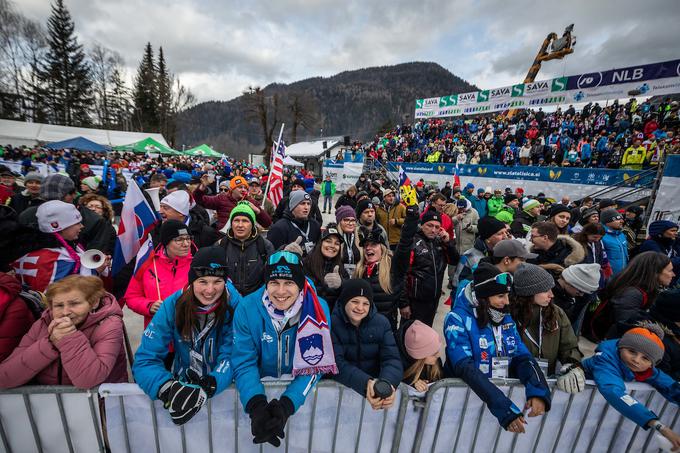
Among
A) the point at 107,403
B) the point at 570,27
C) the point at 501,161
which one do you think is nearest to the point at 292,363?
the point at 107,403

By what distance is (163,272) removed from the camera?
8.30ft

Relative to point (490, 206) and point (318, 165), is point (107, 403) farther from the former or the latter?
point (318, 165)

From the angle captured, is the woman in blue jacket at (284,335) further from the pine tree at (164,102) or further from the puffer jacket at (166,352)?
the pine tree at (164,102)

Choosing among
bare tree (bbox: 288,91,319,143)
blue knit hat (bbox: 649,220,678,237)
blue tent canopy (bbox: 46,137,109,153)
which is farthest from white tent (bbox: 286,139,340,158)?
blue knit hat (bbox: 649,220,678,237)

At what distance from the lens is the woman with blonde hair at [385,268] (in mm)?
2734

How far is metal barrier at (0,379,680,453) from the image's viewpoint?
1792 mm

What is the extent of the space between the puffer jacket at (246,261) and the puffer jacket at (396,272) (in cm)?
108

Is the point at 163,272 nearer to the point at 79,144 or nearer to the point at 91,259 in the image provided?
the point at 91,259

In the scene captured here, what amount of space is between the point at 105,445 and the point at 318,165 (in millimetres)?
33943

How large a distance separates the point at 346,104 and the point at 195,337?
130 metres

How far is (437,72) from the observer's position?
15250 cm

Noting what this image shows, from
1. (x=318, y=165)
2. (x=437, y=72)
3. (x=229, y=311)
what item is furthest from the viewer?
(x=437, y=72)

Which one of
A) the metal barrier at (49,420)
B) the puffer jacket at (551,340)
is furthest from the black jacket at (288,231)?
the puffer jacket at (551,340)

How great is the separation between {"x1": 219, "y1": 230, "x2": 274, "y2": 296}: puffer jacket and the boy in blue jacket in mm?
2808
